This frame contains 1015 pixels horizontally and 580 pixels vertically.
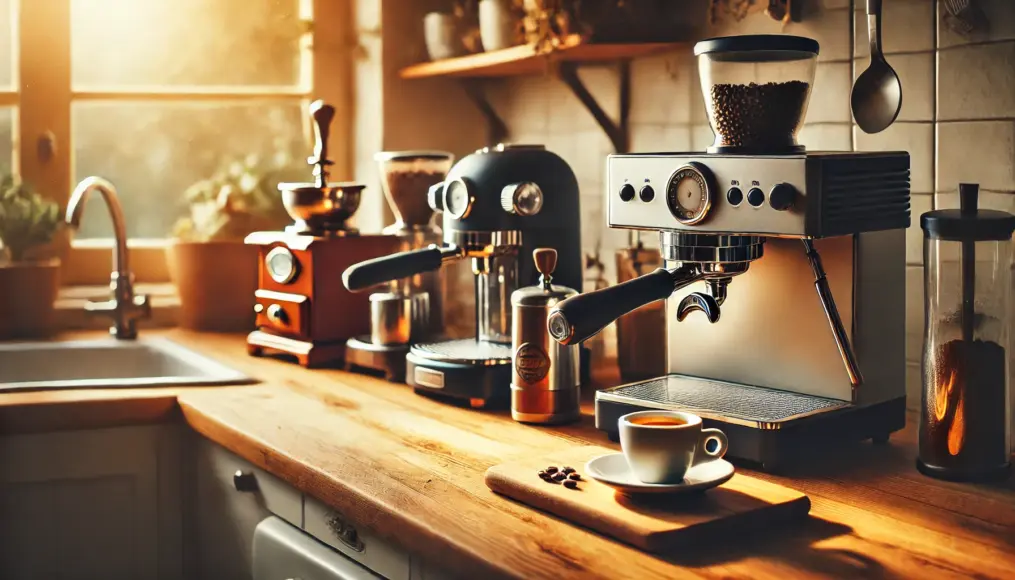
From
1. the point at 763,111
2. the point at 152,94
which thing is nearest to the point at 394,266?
the point at 763,111

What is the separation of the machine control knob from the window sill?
1550 millimetres

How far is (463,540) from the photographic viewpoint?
1.09m

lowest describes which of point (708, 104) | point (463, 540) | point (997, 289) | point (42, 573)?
point (42, 573)

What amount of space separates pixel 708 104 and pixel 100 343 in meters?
1.45

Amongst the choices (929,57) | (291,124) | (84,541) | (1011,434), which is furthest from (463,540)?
(291,124)

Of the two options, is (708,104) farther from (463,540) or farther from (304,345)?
(304,345)

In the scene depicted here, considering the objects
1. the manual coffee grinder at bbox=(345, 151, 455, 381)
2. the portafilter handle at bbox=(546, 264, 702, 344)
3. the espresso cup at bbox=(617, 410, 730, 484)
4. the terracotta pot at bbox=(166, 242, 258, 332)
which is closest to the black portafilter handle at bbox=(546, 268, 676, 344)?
the portafilter handle at bbox=(546, 264, 702, 344)

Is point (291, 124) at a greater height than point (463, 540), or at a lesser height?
greater

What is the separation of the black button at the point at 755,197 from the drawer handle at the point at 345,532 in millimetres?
571

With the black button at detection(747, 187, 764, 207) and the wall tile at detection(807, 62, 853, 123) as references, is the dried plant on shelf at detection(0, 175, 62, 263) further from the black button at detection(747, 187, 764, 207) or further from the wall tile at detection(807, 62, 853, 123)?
the black button at detection(747, 187, 764, 207)

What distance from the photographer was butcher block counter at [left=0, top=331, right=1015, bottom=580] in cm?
102

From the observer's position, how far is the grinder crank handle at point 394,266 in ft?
5.30

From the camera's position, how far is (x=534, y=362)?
5.13 ft

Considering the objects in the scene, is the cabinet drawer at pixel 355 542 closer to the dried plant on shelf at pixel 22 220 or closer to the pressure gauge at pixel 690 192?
the pressure gauge at pixel 690 192
